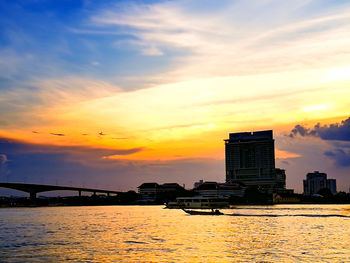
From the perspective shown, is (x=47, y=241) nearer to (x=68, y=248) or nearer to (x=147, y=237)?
(x=68, y=248)

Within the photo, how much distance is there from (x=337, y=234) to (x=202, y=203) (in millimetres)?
108096

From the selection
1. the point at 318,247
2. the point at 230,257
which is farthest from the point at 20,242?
the point at 318,247

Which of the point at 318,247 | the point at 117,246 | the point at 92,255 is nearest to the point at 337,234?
the point at 318,247

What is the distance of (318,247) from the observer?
179ft

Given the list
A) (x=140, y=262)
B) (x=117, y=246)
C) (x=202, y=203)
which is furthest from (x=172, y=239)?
(x=202, y=203)

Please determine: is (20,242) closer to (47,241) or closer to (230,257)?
(47,241)

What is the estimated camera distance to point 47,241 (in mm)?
63656

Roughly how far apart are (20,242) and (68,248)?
36.1 feet

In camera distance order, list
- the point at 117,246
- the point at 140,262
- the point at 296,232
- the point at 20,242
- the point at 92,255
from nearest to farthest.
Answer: the point at 140,262 < the point at 92,255 < the point at 117,246 < the point at 20,242 < the point at 296,232

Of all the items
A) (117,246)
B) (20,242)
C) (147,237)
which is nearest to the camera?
(117,246)

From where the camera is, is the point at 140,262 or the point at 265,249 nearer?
the point at 140,262

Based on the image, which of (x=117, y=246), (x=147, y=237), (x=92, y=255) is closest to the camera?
(x=92, y=255)

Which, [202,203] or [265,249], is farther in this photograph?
[202,203]

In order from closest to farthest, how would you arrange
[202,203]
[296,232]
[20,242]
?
1. [20,242]
2. [296,232]
3. [202,203]
